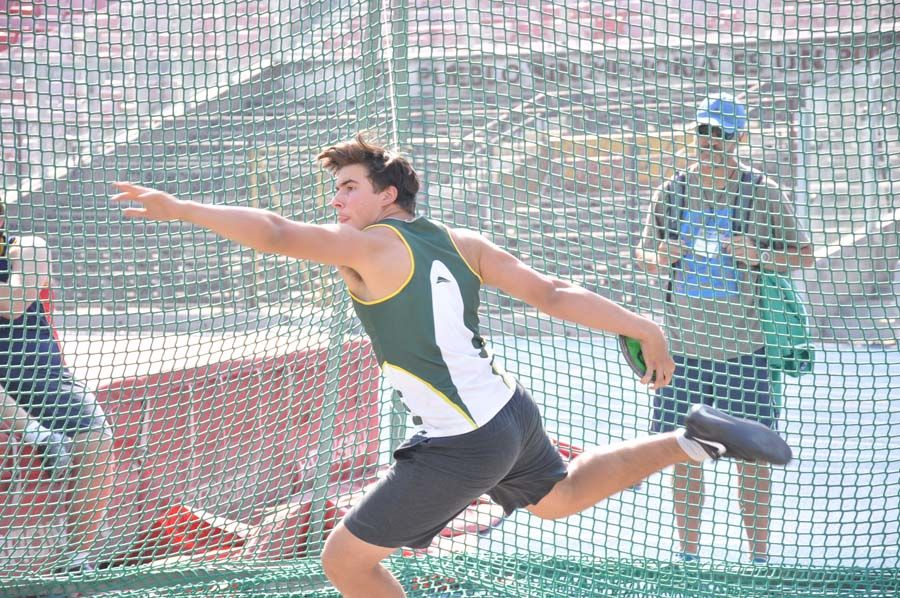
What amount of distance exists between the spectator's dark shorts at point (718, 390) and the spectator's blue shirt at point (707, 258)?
12.3 inches

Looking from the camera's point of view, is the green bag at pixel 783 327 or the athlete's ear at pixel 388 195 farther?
the green bag at pixel 783 327

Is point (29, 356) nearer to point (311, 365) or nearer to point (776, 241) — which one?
point (311, 365)

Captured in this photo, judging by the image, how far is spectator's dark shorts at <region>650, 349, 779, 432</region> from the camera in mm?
4223

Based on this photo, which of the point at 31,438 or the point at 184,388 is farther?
the point at 184,388

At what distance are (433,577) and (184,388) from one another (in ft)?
4.90

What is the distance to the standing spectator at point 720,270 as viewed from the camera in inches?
163

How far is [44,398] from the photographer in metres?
4.12

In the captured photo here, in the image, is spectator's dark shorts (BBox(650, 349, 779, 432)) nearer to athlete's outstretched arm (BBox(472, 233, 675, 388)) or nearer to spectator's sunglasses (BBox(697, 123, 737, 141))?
spectator's sunglasses (BBox(697, 123, 737, 141))

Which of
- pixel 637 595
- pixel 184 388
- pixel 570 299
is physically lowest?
pixel 637 595

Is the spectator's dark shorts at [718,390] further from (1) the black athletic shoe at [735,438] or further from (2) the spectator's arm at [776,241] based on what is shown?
(1) the black athletic shoe at [735,438]

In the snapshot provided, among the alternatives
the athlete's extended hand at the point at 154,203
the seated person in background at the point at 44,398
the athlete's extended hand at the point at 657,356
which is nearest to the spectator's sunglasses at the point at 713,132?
the athlete's extended hand at the point at 657,356

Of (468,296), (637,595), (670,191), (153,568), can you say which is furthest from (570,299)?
(153,568)

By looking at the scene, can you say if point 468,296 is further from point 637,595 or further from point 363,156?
point 637,595

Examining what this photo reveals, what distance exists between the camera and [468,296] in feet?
10.0
